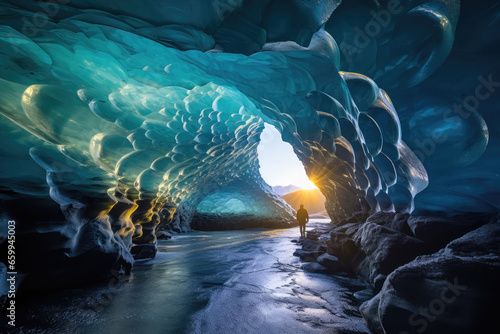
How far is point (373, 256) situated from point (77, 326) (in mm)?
3396

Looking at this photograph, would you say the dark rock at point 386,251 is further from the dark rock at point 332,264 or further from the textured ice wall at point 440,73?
the textured ice wall at point 440,73

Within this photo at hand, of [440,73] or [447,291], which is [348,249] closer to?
[447,291]

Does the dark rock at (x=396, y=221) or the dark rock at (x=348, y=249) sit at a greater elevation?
the dark rock at (x=396, y=221)

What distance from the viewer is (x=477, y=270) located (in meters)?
1.38

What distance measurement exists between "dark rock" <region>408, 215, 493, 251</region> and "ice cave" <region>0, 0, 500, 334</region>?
0.02 metres

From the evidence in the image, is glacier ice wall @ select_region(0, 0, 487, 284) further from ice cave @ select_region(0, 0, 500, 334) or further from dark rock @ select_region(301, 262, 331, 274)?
dark rock @ select_region(301, 262, 331, 274)

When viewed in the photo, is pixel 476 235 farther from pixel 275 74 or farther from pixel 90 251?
pixel 90 251

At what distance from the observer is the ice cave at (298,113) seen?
4.83ft

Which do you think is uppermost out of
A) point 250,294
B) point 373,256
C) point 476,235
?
point 476,235

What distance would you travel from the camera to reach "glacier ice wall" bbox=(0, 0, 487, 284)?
1.52 meters

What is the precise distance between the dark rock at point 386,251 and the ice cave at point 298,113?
0.02 meters

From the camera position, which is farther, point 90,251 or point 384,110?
point 90,251

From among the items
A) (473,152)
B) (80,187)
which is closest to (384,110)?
(473,152)

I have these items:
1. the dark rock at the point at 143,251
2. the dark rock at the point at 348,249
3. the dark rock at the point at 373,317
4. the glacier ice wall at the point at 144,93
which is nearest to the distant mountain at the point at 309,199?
the dark rock at the point at 143,251
